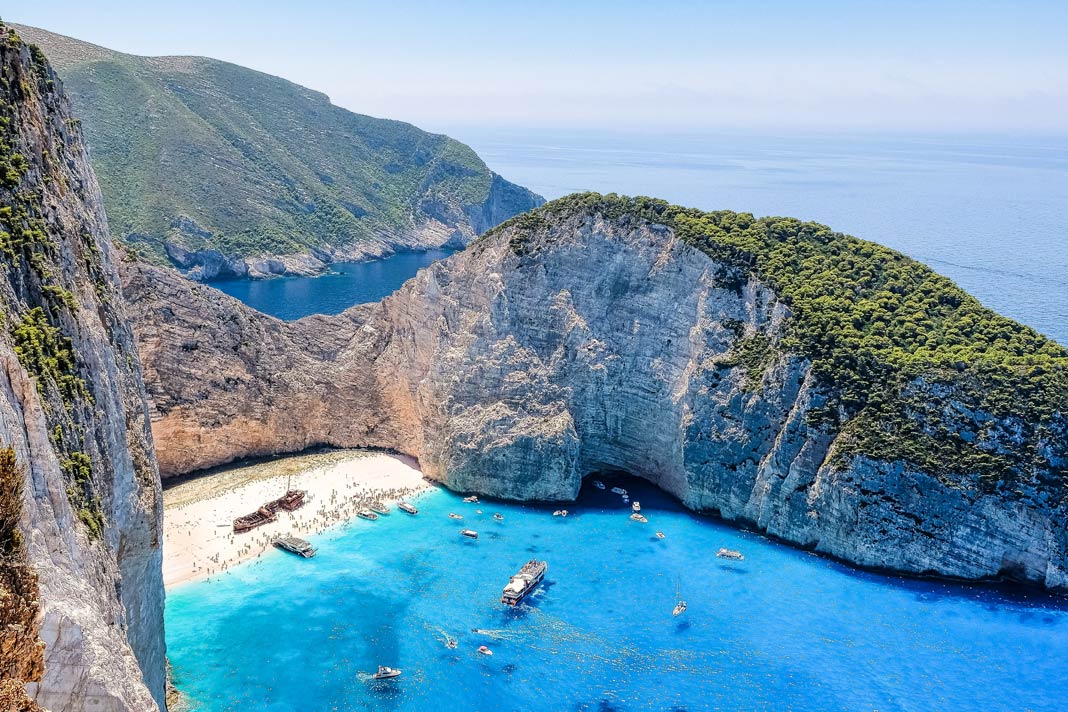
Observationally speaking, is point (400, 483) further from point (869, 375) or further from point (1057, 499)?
point (1057, 499)

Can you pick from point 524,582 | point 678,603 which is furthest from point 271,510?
point 678,603

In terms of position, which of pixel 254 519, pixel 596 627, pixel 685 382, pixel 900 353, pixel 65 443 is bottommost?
pixel 596 627

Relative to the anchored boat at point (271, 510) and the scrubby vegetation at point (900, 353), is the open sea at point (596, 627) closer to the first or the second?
the anchored boat at point (271, 510)

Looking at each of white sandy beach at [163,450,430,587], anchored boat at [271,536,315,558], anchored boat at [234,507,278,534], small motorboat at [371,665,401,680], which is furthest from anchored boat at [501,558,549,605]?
anchored boat at [234,507,278,534]

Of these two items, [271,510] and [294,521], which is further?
[271,510]

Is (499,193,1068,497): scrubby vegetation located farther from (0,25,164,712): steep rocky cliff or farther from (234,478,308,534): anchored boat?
(0,25,164,712): steep rocky cliff

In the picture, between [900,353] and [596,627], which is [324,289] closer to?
[900,353]
